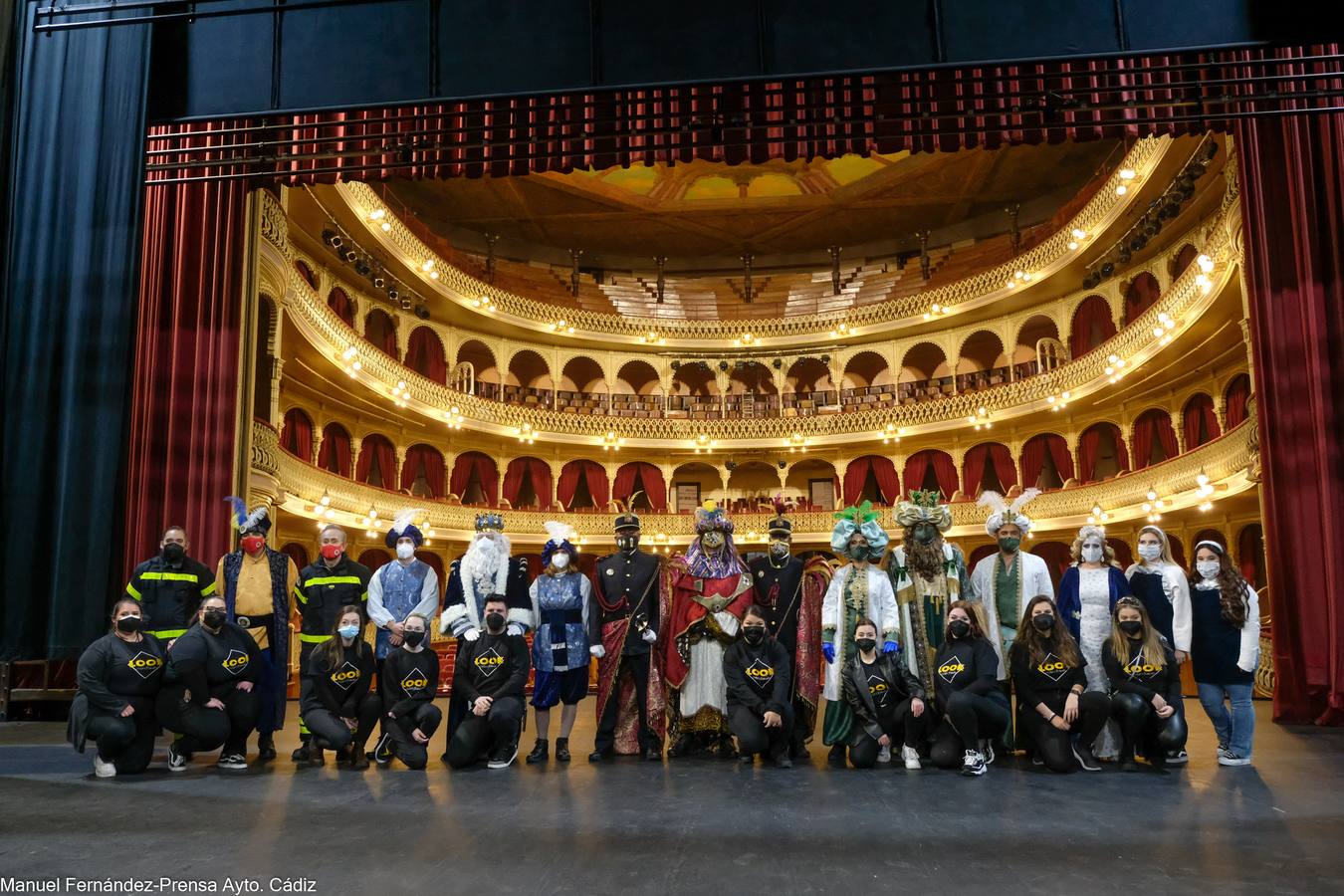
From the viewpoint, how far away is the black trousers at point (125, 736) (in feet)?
20.1

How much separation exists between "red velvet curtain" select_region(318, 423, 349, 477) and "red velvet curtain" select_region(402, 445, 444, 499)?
215 centimetres

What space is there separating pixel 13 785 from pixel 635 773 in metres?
3.91

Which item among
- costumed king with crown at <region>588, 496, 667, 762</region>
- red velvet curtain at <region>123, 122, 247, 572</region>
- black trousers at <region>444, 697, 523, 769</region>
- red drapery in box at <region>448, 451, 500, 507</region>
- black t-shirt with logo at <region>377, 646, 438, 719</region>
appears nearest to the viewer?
black trousers at <region>444, 697, 523, 769</region>

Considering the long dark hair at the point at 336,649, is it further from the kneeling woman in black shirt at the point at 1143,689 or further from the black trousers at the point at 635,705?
the kneeling woman in black shirt at the point at 1143,689

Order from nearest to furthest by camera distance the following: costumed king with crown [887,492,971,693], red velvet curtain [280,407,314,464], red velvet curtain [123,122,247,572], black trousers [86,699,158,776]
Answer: black trousers [86,699,158,776], costumed king with crown [887,492,971,693], red velvet curtain [123,122,247,572], red velvet curtain [280,407,314,464]

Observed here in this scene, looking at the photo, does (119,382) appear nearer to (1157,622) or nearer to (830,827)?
(830,827)

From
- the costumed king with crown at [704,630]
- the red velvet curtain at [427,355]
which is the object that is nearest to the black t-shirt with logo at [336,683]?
the costumed king with crown at [704,630]

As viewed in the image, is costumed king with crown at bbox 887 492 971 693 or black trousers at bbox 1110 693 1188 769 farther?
costumed king with crown at bbox 887 492 971 693

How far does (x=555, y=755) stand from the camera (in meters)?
7.19

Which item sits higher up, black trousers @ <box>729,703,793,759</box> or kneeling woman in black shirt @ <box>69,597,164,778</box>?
kneeling woman in black shirt @ <box>69,597,164,778</box>

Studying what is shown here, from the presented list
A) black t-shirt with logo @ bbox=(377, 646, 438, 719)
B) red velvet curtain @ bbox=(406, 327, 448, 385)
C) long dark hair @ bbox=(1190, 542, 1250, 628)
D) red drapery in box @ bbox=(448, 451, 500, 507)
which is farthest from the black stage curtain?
red drapery in box @ bbox=(448, 451, 500, 507)

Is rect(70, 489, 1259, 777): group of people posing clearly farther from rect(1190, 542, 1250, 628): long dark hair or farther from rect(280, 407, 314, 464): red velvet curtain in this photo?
rect(280, 407, 314, 464): red velvet curtain

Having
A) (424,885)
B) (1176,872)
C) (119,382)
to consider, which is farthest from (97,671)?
(1176,872)

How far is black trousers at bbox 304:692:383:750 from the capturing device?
6680 millimetres
